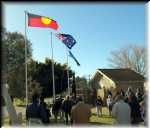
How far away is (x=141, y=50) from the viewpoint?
69.9 meters

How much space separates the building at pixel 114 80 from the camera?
51906 mm

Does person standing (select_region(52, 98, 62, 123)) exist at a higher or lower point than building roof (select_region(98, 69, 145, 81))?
lower

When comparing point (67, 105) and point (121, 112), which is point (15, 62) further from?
point (121, 112)

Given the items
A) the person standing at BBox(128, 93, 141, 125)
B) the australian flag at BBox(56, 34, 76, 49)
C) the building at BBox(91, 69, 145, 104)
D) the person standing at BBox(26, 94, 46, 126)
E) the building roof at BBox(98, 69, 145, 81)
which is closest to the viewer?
the person standing at BBox(26, 94, 46, 126)

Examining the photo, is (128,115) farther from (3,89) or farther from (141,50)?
(141,50)

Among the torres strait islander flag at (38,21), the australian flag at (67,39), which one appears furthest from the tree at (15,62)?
the torres strait islander flag at (38,21)

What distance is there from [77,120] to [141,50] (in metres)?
58.0

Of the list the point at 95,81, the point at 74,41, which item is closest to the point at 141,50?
the point at 95,81

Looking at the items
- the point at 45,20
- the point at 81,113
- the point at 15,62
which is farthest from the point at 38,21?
the point at 15,62

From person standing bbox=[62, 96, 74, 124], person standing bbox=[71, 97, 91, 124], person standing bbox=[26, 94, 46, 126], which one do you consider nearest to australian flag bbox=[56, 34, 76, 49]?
person standing bbox=[62, 96, 74, 124]

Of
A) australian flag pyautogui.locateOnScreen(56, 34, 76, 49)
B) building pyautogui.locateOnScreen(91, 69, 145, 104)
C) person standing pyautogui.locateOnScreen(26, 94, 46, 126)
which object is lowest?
person standing pyautogui.locateOnScreen(26, 94, 46, 126)

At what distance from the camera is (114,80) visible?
52750mm

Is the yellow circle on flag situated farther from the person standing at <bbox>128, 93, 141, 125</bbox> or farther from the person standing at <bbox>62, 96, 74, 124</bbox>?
the person standing at <bbox>128, 93, 141, 125</bbox>

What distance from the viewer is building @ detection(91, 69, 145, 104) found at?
51.9 meters
